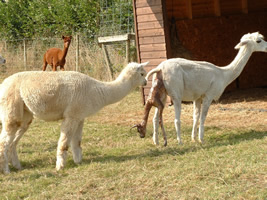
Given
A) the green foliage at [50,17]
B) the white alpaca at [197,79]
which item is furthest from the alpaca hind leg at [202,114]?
the green foliage at [50,17]

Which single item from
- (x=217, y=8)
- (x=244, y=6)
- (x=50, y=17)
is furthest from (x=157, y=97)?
(x=50, y=17)

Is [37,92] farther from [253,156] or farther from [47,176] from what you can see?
[253,156]

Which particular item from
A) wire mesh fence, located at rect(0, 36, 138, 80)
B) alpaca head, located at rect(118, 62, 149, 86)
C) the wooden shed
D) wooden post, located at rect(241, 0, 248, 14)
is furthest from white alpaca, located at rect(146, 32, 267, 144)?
wire mesh fence, located at rect(0, 36, 138, 80)

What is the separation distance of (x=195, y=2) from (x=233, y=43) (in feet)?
6.19

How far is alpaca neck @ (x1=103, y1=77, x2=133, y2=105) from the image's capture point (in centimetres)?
679

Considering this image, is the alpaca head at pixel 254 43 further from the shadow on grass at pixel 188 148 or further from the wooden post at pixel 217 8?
the wooden post at pixel 217 8

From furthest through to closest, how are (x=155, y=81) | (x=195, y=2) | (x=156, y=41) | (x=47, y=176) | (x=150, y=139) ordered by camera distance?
1. (x=195, y=2)
2. (x=156, y=41)
3. (x=150, y=139)
4. (x=155, y=81)
5. (x=47, y=176)

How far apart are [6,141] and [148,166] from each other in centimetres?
207

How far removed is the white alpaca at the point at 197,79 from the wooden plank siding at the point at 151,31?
3641mm

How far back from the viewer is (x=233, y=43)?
14.4 m

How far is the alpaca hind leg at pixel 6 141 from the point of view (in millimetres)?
6121

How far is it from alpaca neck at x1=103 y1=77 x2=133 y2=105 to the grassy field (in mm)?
923

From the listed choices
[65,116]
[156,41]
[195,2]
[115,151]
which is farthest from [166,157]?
[195,2]

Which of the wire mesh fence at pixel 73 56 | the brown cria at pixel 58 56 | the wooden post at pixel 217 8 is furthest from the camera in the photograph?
the wire mesh fence at pixel 73 56
